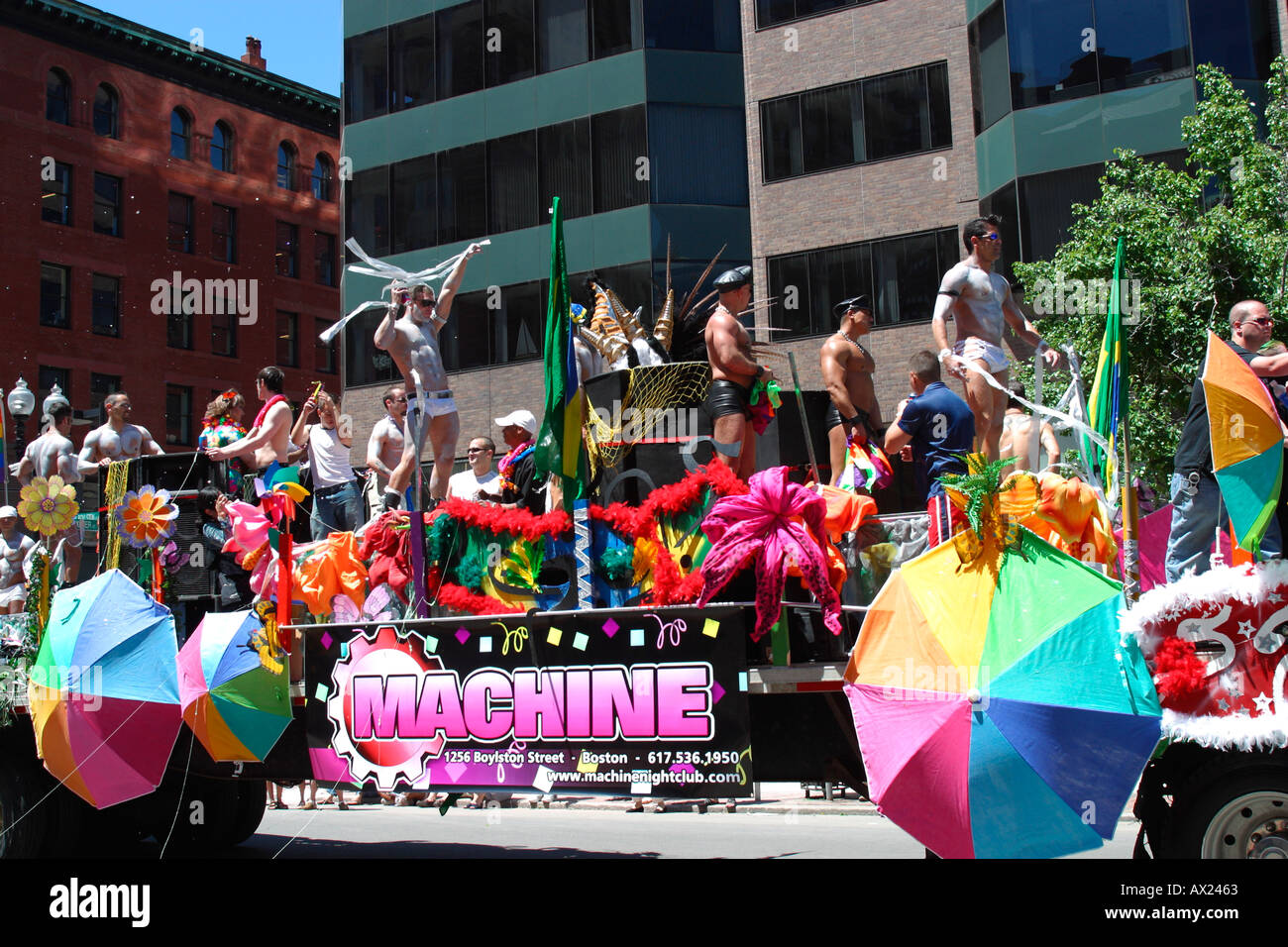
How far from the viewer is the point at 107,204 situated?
37.8 meters

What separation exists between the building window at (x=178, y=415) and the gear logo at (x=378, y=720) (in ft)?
115

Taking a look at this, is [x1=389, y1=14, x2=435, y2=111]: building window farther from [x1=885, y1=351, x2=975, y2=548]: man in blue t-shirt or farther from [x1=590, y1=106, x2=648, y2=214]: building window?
[x1=885, y1=351, x2=975, y2=548]: man in blue t-shirt

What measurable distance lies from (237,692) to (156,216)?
34890 mm

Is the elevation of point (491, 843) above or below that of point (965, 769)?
below

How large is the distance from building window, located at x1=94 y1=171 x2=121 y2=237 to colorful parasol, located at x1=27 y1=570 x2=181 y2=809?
3331cm

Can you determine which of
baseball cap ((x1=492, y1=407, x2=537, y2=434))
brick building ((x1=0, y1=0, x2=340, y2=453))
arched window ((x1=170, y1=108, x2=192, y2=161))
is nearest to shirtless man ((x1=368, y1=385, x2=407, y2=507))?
baseball cap ((x1=492, y1=407, x2=537, y2=434))

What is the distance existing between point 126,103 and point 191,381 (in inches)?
331

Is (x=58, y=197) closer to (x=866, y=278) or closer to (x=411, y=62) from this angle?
(x=411, y=62)

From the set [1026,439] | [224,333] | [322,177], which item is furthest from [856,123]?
[322,177]

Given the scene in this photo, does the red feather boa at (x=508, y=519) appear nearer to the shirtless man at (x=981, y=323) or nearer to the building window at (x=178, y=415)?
the shirtless man at (x=981, y=323)
